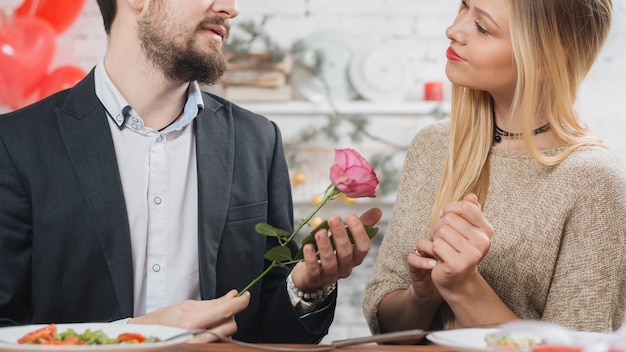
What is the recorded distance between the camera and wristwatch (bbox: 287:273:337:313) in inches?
58.6

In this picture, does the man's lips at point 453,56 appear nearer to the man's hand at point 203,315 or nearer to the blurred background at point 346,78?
the man's hand at point 203,315

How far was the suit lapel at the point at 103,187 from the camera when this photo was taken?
1474 millimetres

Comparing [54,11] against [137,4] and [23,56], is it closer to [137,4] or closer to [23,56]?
[23,56]

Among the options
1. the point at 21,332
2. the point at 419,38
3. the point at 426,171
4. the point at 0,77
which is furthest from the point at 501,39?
the point at 419,38

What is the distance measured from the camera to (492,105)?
66.2 inches

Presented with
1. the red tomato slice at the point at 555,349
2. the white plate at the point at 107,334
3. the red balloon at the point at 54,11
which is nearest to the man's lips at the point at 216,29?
the white plate at the point at 107,334

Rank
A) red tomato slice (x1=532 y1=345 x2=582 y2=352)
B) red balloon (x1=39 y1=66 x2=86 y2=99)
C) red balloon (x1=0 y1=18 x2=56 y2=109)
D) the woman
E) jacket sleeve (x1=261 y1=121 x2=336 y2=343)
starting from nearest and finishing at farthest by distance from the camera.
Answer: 1. red tomato slice (x1=532 y1=345 x2=582 y2=352)
2. the woman
3. jacket sleeve (x1=261 y1=121 x2=336 y2=343)
4. red balloon (x1=0 y1=18 x2=56 y2=109)
5. red balloon (x1=39 y1=66 x2=86 y2=99)

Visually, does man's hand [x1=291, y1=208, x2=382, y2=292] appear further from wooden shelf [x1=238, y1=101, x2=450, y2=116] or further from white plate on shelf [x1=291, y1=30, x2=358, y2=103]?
white plate on shelf [x1=291, y1=30, x2=358, y2=103]

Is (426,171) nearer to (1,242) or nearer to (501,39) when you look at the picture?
(501,39)

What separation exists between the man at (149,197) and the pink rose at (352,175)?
0.12 meters

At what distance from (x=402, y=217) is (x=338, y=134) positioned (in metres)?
2.15

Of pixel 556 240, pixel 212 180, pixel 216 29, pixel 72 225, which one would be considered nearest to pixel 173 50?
pixel 216 29

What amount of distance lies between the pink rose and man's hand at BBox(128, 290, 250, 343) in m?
0.27

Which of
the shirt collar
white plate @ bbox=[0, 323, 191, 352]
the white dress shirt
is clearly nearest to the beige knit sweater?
the white dress shirt
